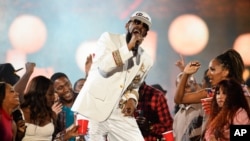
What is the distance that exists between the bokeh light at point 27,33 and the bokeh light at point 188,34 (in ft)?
5.61

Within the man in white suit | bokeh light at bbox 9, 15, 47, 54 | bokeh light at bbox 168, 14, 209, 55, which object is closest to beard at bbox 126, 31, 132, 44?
the man in white suit

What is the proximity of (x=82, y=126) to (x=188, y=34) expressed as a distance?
13.0 ft

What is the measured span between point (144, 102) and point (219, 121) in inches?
51.0

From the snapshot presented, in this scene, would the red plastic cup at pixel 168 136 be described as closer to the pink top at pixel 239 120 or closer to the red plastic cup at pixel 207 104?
the red plastic cup at pixel 207 104

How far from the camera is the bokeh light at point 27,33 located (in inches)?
276

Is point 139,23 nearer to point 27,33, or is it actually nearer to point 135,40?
point 135,40

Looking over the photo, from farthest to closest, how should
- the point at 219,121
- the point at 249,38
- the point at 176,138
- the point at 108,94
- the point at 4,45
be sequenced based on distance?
the point at 249,38 < the point at 4,45 < the point at 176,138 < the point at 108,94 < the point at 219,121

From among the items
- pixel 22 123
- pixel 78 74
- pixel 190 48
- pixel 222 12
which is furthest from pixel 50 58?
pixel 22 123

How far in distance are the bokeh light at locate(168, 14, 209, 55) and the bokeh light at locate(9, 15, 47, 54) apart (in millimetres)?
1708

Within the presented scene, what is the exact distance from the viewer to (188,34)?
25.6ft

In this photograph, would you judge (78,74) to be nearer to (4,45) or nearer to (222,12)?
(4,45)

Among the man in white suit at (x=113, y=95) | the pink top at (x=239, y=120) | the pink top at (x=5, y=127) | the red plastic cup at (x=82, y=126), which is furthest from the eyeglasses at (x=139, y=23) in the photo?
the pink top at (x=5, y=127)

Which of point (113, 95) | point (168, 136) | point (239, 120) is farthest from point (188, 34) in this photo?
point (239, 120)

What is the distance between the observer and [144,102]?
492 centimetres
